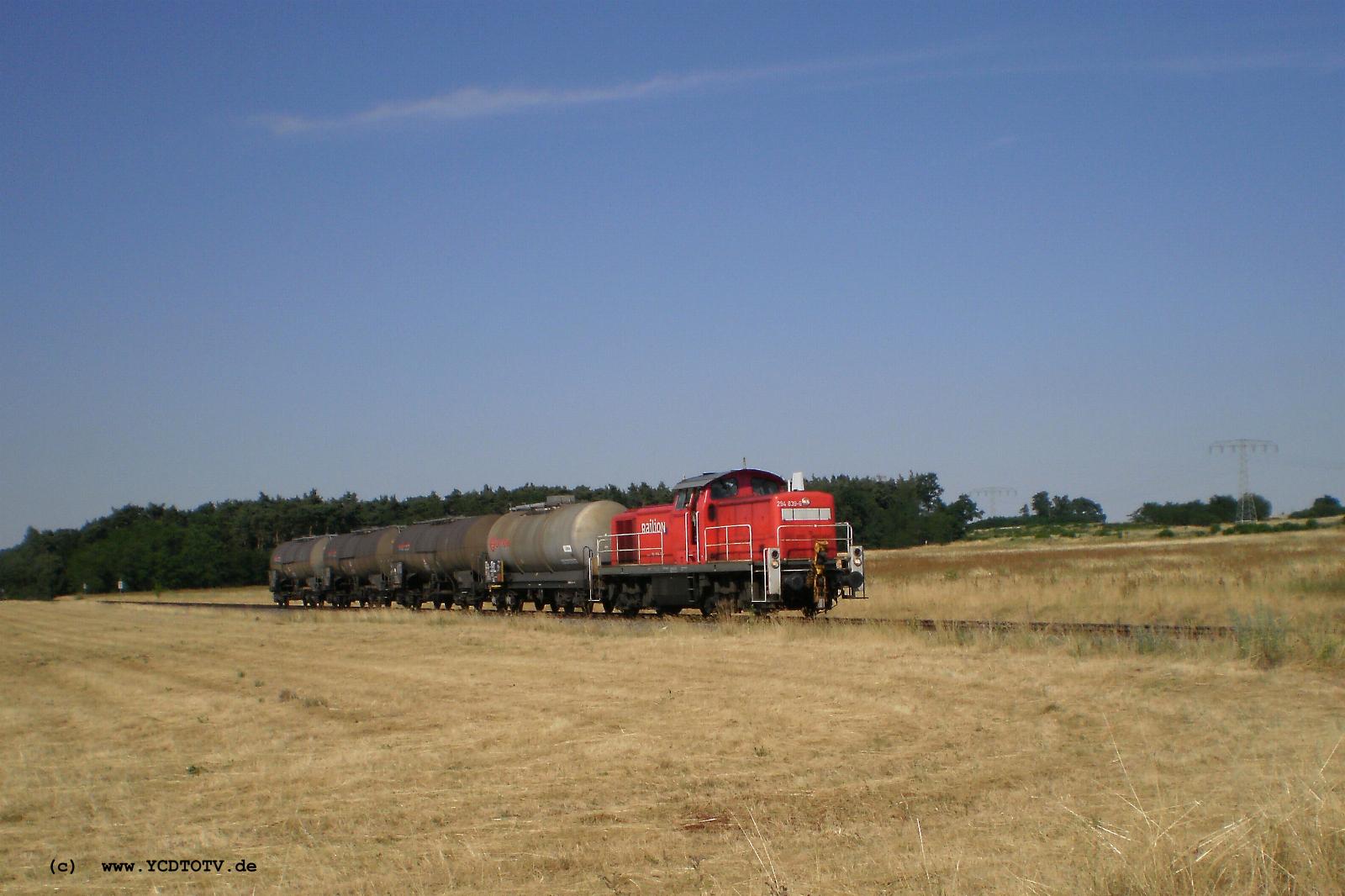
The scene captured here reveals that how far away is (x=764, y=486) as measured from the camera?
26.5 meters

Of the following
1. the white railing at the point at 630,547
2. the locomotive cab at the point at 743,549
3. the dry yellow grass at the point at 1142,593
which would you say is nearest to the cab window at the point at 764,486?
the locomotive cab at the point at 743,549

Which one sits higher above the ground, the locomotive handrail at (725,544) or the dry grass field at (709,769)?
the locomotive handrail at (725,544)

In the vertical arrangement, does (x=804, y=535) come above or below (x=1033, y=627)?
above

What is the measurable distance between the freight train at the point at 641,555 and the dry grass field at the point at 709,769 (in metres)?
3.61

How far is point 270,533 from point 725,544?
93466 mm

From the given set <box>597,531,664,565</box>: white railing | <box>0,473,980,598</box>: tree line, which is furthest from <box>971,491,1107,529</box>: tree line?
<box>597,531,664,565</box>: white railing

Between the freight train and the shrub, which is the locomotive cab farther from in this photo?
the shrub

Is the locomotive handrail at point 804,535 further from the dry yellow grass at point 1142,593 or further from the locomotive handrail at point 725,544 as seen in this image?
the dry yellow grass at point 1142,593

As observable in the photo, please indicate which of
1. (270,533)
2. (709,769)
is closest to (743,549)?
(709,769)

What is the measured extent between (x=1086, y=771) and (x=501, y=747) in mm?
5600

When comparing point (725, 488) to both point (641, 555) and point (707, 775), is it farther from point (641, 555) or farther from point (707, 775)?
point (707, 775)

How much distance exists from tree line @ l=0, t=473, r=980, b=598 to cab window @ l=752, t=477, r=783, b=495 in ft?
172

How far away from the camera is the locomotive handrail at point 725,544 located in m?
24.9

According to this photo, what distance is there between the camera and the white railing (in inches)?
1107
